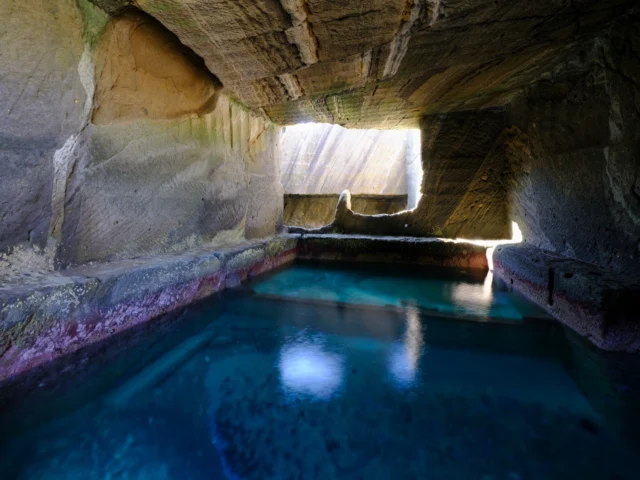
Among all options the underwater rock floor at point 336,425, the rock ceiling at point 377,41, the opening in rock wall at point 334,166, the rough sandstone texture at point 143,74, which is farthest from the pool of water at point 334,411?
the opening in rock wall at point 334,166

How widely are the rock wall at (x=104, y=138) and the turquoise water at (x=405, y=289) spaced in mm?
1035

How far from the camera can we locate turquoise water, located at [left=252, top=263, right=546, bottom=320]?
2.67 m

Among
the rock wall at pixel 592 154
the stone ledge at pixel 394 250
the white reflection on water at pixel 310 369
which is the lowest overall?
the white reflection on water at pixel 310 369

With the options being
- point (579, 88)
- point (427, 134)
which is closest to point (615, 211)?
point (579, 88)

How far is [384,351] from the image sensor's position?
6.16 feet

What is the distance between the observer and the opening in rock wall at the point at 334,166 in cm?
1081

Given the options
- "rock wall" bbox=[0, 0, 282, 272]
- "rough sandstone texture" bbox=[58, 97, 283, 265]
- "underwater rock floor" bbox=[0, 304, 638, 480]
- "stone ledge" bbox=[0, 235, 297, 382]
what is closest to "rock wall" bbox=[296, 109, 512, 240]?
"rough sandstone texture" bbox=[58, 97, 283, 265]

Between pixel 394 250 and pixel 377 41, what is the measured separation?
2870 millimetres

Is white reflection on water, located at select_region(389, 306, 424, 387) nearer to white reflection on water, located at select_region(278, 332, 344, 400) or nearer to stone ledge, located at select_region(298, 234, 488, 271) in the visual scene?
white reflection on water, located at select_region(278, 332, 344, 400)

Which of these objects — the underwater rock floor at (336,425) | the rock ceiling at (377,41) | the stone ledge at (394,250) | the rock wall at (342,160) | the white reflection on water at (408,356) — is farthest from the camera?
the rock wall at (342,160)

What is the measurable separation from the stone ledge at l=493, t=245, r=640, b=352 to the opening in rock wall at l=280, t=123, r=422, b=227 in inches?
326

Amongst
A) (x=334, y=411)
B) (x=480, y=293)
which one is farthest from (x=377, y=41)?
(x=480, y=293)

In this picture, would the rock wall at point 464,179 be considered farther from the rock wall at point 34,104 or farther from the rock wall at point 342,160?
the rock wall at point 342,160

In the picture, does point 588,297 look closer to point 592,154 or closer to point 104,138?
point 592,154
